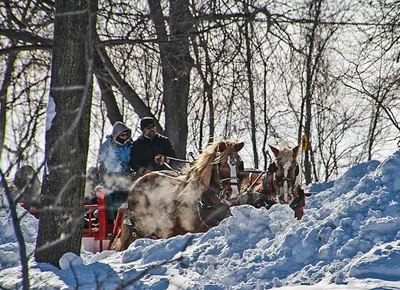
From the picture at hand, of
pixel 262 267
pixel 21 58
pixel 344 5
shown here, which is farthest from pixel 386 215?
pixel 344 5

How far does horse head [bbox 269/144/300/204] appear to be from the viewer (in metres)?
8.98

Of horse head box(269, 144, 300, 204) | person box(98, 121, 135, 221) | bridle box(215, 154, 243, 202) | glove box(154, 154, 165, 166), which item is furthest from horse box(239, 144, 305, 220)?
person box(98, 121, 135, 221)

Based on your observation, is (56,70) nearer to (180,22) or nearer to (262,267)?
(262,267)

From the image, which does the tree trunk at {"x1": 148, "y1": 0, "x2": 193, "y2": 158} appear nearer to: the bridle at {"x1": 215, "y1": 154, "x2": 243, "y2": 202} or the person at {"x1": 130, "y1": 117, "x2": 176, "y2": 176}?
the person at {"x1": 130, "y1": 117, "x2": 176, "y2": 176}

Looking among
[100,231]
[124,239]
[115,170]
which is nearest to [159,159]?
[115,170]

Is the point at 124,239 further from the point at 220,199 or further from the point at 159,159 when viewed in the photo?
the point at 220,199

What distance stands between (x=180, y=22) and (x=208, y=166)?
2201 millimetres

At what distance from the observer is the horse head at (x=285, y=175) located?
898 cm

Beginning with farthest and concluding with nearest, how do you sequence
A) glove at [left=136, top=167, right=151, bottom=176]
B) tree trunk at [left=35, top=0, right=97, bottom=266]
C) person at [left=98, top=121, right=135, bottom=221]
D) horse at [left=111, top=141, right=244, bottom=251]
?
glove at [left=136, top=167, right=151, bottom=176], person at [left=98, top=121, right=135, bottom=221], horse at [left=111, top=141, right=244, bottom=251], tree trunk at [left=35, top=0, right=97, bottom=266]

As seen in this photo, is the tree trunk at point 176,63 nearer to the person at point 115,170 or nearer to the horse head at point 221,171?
the person at point 115,170

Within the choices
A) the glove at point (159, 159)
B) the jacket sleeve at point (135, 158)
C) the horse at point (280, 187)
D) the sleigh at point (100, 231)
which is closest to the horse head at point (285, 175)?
the horse at point (280, 187)

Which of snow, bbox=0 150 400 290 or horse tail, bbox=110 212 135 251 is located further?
horse tail, bbox=110 212 135 251

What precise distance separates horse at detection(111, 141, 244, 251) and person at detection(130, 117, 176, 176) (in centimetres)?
110

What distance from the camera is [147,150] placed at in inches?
422
